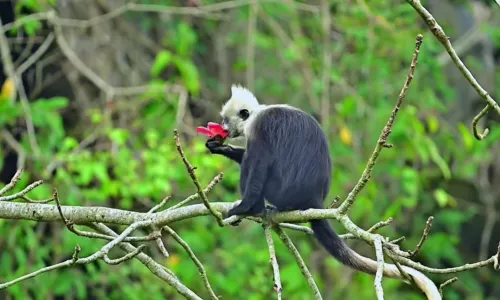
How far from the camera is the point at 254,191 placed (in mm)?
3629

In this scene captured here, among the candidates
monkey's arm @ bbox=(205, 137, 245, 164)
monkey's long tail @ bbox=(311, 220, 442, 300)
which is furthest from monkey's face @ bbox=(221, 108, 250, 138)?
monkey's long tail @ bbox=(311, 220, 442, 300)

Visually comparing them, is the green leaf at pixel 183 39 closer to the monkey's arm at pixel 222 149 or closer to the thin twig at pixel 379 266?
the monkey's arm at pixel 222 149

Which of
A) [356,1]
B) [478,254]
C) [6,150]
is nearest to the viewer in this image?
[6,150]

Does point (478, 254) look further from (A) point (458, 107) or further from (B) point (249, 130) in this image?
(B) point (249, 130)

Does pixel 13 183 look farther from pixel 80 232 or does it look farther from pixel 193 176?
pixel 193 176

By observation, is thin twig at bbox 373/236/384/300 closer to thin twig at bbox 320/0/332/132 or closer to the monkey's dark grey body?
the monkey's dark grey body

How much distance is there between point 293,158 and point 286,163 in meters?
0.04

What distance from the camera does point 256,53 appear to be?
868 centimetres

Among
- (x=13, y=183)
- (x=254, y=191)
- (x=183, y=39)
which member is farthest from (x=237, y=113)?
(x=183, y=39)

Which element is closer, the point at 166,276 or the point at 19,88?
the point at 166,276

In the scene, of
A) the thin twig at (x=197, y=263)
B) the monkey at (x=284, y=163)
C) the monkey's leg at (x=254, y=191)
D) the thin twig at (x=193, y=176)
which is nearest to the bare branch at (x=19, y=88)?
the monkey at (x=284, y=163)

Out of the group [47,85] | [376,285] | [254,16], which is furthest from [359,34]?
[376,285]

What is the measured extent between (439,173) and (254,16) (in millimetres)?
2414

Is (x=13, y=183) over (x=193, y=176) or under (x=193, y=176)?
under
